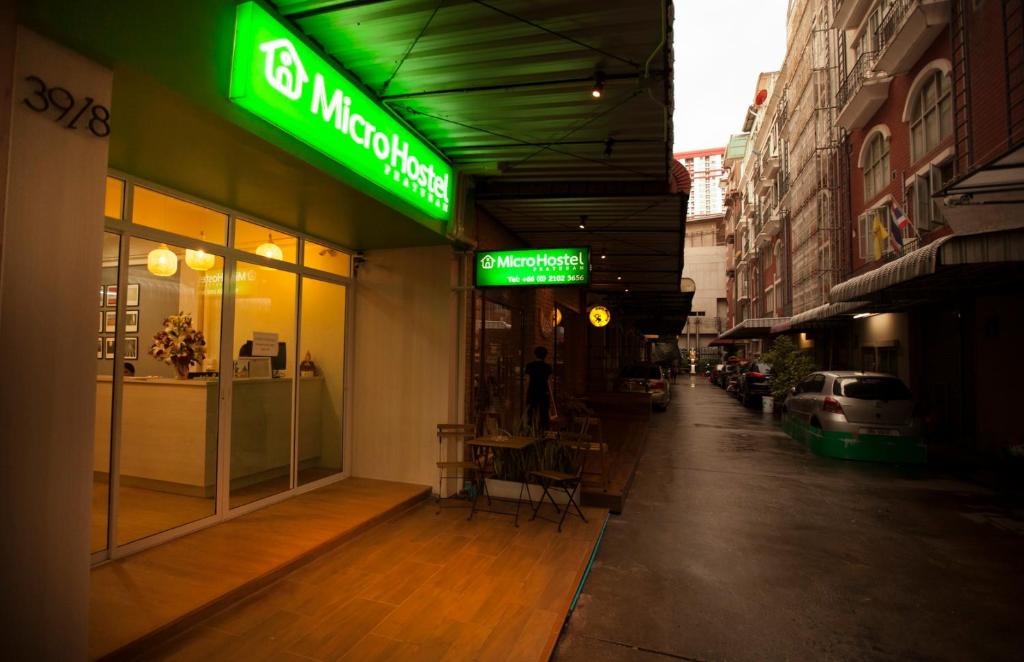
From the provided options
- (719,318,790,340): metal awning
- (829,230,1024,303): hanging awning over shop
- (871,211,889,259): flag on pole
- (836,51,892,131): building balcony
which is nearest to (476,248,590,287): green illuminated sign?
(829,230,1024,303): hanging awning over shop

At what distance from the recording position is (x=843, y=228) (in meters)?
15.9

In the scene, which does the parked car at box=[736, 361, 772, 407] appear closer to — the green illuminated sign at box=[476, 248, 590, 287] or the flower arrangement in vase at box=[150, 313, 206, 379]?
the green illuminated sign at box=[476, 248, 590, 287]

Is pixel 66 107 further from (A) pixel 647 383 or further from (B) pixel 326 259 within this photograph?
(A) pixel 647 383

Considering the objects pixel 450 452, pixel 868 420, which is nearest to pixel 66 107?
pixel 450 452

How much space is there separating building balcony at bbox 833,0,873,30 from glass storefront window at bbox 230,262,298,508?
54.6 feet

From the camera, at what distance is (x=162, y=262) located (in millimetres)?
4289

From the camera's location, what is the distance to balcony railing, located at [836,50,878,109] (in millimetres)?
13367

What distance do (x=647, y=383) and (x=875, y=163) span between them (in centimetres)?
883

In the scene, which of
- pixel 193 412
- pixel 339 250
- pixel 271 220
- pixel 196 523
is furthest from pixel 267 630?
pixel 339 250

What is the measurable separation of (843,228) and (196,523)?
1821 cm

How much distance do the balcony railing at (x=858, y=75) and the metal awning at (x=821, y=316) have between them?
5959mm

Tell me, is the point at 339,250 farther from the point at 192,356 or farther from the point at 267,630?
the point at 267,630

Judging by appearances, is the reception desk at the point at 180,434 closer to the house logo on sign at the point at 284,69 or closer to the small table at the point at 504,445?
the small table at the point at 504,445

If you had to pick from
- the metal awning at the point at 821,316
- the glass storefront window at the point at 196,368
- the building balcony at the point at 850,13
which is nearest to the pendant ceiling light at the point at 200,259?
the glass storefront window at the point at 196,368
